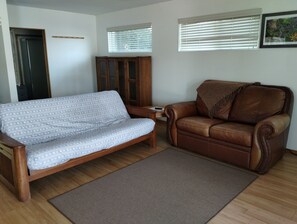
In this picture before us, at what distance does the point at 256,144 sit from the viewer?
8.46 feet

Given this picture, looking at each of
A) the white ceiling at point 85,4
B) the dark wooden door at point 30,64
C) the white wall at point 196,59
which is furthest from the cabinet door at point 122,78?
the dark wooden door at point 30,64

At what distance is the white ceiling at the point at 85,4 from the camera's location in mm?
4141

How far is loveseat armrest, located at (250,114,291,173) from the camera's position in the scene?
8.09 feet

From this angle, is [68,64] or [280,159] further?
[68,64]

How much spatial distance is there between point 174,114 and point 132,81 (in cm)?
158

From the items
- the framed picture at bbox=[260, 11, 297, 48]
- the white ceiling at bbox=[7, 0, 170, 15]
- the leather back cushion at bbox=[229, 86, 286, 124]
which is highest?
the white ceiling at bbox=[7, 0, 170, 15]

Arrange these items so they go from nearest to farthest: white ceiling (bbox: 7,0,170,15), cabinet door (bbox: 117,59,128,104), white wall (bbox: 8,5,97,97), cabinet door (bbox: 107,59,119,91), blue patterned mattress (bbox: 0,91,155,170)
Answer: blue patterned mattress (bbox: 0,91,155,170), white ceiling (bbox: 7,0,170,15), white wall (bbox: 8,5,97,97), cabinet door (bbox: 117,59,128,104), cabinet door (bbox: 107,59,119,91)

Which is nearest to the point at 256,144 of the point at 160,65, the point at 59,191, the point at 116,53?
the point at 59,191

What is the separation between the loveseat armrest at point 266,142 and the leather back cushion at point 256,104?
21cm

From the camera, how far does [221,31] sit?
3635 millimetres

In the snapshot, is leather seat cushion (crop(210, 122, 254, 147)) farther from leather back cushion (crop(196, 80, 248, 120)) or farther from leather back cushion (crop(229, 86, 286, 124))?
leather back cushion (crop(196, 80, 248, 120))

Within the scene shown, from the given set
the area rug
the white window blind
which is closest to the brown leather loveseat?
the area rug

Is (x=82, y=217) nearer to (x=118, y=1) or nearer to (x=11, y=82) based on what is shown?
(x=11, y=82)

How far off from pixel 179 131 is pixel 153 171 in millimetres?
842
